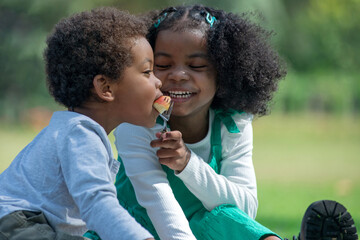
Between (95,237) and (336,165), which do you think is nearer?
(95,237)

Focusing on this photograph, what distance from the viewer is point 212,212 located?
214 cm

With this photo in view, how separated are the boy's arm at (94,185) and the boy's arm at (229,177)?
23.0 inches

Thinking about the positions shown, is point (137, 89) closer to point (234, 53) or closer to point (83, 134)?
point (83, 134)

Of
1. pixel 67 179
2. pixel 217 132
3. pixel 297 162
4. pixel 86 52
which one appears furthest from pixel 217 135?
pixel 297 162

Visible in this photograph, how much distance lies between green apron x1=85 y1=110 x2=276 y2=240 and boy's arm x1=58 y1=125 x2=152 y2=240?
2.07 feet

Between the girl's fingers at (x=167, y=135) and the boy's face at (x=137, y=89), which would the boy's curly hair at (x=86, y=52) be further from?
the girl's fingers at (x=167, y=135)

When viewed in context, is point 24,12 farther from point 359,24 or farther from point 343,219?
point 343,219

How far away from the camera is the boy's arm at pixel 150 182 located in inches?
78.2

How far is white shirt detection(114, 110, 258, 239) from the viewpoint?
202 cm

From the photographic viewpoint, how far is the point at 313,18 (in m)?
17.0

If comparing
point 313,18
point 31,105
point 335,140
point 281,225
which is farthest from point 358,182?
point 313,18

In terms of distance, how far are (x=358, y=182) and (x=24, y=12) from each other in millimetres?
10100

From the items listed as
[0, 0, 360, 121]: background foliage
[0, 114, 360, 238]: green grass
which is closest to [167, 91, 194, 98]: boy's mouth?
[0, 114, 360, 238]: green grass

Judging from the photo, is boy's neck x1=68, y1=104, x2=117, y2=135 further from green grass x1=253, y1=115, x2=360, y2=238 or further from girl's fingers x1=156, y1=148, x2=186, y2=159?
green grass x1=253, y1=115, x2=360, y2=238
